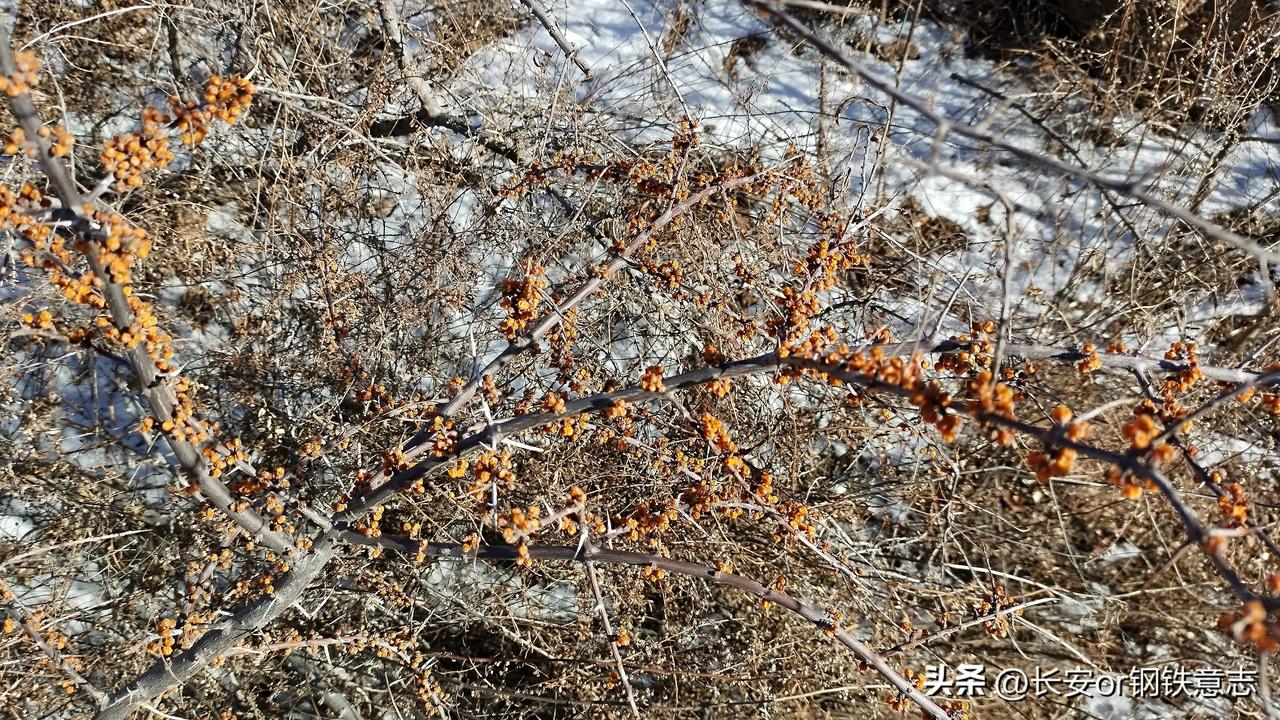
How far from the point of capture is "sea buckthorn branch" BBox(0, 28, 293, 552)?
143 centimetres

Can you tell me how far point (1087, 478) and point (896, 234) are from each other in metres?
1.56

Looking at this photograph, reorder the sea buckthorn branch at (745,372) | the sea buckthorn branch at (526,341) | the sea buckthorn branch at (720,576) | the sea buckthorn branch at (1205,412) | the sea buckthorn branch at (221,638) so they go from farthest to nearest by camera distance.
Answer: the sea buckthorn branch at (221,638), the sea buckthorn branch at (526,341), the sea buckthorn branch at (720,576), the sea buckthorn branch at (745,372), the sea buckthorn branch at (1205,412)

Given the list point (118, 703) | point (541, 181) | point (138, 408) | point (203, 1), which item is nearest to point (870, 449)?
point (541, 181)

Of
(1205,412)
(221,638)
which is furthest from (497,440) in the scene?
(1205,412)

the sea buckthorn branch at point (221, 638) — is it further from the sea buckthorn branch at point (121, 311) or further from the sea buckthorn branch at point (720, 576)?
the sea buckthorn branch at point (720, 576)

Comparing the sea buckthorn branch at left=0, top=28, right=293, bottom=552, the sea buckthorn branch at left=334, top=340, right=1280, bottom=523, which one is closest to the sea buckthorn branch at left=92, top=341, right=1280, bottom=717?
the sea buckthorn branch at left=334, top=340, right=1280, bottom=523

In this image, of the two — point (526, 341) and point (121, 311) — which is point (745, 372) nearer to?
point (526, 341)

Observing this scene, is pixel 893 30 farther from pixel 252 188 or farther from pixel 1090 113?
pixel 252 188

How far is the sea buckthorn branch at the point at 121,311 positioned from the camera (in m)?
1.43

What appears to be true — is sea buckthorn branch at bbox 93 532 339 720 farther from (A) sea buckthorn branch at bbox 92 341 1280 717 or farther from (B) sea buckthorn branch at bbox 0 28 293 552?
(B) sea buckthorn branch at bbox 0 28 293 552

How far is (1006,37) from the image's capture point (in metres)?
4.48

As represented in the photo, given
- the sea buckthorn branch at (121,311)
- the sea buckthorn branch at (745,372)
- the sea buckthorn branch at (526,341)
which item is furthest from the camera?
the sea buckthorn branch at (526,341)

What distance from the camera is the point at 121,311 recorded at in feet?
5.42

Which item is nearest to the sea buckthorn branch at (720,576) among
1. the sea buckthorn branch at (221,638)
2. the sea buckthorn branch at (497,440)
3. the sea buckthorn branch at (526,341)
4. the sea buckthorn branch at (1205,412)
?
the sea buckthorn branch at (497,440)
